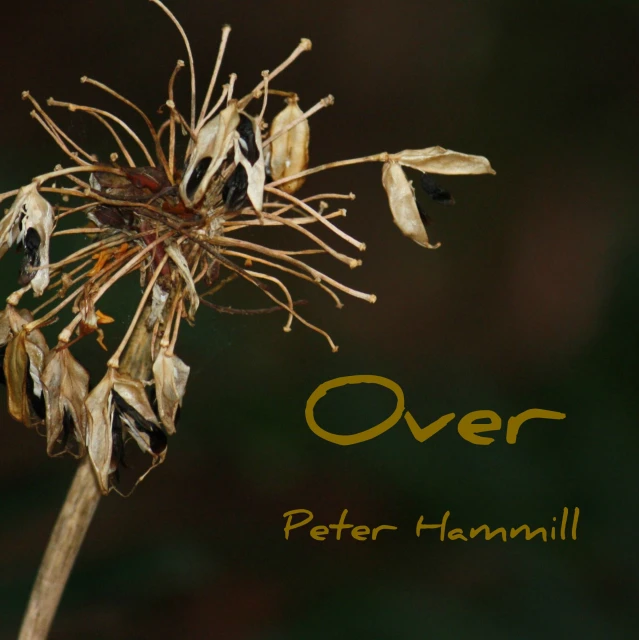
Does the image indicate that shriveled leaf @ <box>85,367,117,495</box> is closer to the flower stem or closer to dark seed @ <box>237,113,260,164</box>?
the flower stem

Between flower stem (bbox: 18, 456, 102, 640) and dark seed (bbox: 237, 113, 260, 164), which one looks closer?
dark seed (bbox: 237, 113, 260, 164)

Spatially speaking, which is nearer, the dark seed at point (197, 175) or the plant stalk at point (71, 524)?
the dark seed at point (197, 175)

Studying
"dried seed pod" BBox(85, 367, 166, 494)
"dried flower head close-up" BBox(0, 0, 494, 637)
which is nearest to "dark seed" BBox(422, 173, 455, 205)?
"dried flower head close-up" BBox(0, 0, 494, 637)

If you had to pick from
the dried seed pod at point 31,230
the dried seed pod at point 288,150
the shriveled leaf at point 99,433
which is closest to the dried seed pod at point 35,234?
the dried seed pod at point 31,230

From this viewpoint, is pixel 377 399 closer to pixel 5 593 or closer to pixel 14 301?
pixel 5 593

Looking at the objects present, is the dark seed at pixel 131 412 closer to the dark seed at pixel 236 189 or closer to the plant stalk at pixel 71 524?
the plant stalk at pixel 71 524

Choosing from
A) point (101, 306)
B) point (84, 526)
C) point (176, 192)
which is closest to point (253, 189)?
point (176, 192)

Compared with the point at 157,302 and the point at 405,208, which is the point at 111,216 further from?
the point at 405,208
